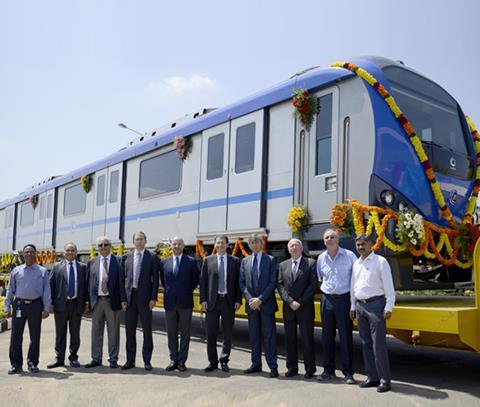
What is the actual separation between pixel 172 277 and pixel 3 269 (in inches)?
679

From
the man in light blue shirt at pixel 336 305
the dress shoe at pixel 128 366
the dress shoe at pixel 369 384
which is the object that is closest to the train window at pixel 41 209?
the dress shoe at pixel 128 366

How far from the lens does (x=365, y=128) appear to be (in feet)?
22.6

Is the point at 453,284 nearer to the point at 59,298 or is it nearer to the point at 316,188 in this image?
the point at 316,188

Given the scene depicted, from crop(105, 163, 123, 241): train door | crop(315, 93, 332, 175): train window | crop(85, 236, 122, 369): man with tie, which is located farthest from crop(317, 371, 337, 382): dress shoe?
crop(105, 163, 123, 241): train door

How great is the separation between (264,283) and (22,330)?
299 cm

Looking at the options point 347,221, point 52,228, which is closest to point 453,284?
point 347,221

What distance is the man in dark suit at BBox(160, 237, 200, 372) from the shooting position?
7.06 metres

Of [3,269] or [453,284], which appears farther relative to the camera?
[3,269]

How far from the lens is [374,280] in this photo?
578cm

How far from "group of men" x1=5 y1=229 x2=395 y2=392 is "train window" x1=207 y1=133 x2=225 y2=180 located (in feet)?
8.46

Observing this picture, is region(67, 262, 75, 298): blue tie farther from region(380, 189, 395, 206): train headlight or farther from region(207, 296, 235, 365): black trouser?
region(380, 189, 395, 206): train headlight

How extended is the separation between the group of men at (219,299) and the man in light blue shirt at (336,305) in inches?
0.4

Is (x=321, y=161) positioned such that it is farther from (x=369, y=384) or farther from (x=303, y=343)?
(x=369, y=384)

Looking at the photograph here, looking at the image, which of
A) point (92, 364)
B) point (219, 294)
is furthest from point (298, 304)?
point (92, 364)
